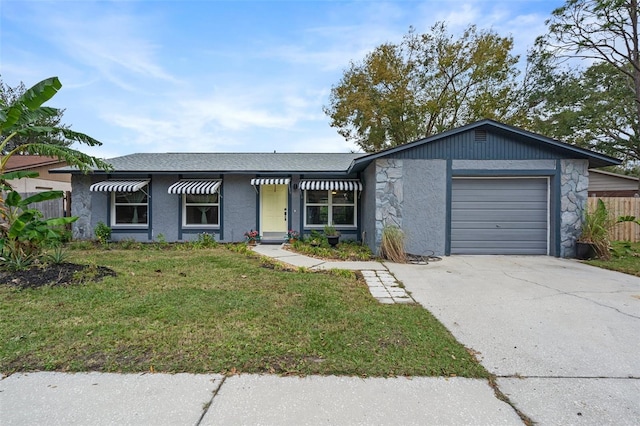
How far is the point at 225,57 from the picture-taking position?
512 inches

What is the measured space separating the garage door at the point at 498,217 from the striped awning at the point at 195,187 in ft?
26.9

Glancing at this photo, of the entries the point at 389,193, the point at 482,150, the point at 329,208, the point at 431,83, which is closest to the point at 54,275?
the point at 389,193

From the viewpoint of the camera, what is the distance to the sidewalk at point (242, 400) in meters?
2.23

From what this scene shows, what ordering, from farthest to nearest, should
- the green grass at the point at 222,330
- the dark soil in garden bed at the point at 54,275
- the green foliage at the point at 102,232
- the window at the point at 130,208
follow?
the window at the point at 130,208 → the green foliage at the point at 102,232 → the dark soil in garden bed at the point at 54,275 → the green grass at the point at 222,330

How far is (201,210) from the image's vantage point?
12.1 meters

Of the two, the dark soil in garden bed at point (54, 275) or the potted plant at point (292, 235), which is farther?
the potted plant at point (292, 235)

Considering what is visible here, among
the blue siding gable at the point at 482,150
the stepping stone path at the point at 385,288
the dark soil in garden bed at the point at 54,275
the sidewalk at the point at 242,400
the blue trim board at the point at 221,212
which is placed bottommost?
the sidewalk at the point at 242,400

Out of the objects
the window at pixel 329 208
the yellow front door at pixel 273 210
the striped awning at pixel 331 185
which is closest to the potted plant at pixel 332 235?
the window at pixel 329 208

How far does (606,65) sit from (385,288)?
23789mm

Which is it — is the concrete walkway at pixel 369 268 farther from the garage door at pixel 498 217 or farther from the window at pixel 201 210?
the garage door at pixel 498 217

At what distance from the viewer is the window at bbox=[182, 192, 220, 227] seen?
12047 mm

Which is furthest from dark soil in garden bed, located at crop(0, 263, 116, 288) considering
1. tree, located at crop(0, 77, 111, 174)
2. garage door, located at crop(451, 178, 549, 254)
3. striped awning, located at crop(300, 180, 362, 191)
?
garage door, located at crop(451, 178, 549, 254)

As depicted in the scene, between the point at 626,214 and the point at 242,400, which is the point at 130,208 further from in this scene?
the point at 626,214

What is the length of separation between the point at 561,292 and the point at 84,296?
8.07 meters
